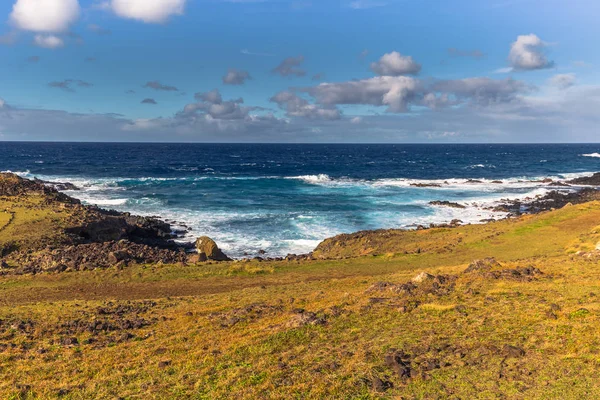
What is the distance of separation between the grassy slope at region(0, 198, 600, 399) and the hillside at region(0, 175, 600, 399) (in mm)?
64

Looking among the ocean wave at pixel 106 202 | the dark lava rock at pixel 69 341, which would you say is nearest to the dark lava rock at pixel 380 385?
the dark lava rock at pixel 69 341

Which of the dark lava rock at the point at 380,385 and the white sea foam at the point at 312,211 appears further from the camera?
the white sea foam at the point at 312,211

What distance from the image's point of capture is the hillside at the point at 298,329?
12977mm

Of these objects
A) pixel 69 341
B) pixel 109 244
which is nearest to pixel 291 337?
pixel 69 341

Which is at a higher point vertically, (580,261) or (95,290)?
(580,261)

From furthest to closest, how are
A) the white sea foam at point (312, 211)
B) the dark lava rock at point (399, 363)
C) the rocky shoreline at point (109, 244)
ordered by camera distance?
the white sea foam at point (312, 211) < the rocky shoreline at point (109, 244) < the dark lava rock at point (399, 363)

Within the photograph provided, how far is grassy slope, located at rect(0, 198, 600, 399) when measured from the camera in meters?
12.9

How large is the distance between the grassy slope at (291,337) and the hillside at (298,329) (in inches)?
2.5

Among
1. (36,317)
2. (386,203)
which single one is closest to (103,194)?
(386,203)

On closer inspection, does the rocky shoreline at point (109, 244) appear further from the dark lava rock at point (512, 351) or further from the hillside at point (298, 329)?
the dark lava rock at point (512, 351)

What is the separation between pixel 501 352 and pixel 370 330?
4.65 metres

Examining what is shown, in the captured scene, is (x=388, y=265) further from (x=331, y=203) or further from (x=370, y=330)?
(x=331, y=203)

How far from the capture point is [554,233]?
38188 millimetres

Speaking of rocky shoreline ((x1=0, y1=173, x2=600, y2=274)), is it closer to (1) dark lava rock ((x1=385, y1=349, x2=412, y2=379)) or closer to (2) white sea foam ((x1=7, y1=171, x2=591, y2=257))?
(2) white sea foam ((x1=7, y1=171, x2=591, y2=257))
